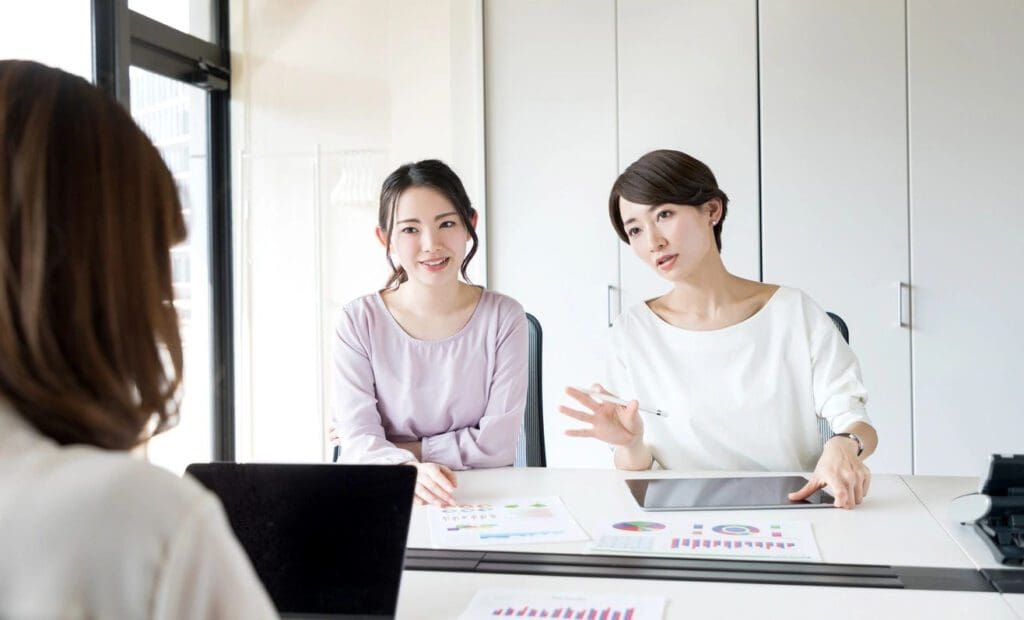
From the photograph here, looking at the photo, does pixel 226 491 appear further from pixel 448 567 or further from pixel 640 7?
pixel 640 7

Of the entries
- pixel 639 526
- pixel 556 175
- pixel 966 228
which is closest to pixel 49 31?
pixel 556 175

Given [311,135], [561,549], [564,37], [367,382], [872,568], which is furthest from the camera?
[311,135]

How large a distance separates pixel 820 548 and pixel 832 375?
0.72 meters

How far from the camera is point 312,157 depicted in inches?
151

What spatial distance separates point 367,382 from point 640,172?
0.79 m

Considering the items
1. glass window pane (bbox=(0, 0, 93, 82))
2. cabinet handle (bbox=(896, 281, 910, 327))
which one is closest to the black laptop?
glass window pane (bbox=(0, 0, 93, 82))

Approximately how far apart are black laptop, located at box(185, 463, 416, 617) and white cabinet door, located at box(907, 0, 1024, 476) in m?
2.70

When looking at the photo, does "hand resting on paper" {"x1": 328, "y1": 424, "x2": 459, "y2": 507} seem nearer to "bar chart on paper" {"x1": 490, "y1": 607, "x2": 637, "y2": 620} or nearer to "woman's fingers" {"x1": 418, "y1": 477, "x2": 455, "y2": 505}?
"woman's fingers" {"x1": 418, "y1": 477, "x2": 455, "y2": 505}

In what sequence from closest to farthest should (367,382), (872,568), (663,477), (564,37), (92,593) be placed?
(92,593) < (872,568) < (663,477) < (367,382) < (564,37)

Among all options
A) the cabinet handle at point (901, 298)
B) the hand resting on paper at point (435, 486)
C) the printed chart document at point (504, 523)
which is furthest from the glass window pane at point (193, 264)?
the cabinet handle at point (901, 298)

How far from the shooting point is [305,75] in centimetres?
382

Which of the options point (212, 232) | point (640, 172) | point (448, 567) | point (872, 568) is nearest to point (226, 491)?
point (448, 567)

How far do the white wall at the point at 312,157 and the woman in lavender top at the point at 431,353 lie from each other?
1.53 meters

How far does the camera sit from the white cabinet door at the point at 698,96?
345cm
